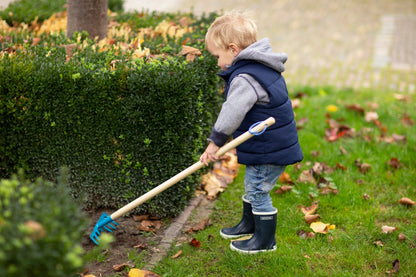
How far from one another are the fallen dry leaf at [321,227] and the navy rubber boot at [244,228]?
0.47m

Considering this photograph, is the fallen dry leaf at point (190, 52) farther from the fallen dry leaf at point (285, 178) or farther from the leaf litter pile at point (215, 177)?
the fallen dry leaf at point (285, 178)

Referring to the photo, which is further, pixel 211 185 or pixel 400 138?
pixel 400 138

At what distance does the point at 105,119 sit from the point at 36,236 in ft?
5.75

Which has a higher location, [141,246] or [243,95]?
[243,95]

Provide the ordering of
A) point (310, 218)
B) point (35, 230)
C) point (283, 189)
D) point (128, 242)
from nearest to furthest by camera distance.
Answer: point (35, 230), point (128, 242), point (310, 218), point (283, 189)

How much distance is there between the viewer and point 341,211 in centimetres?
357

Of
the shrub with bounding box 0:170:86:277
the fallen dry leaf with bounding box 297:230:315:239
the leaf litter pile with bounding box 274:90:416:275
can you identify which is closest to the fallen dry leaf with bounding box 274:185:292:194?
the leaf litter pile with bounding box 274:90:416:275

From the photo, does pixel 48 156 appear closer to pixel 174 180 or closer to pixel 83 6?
pixel 174 180

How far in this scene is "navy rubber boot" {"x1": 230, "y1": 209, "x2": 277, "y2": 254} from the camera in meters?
2.98

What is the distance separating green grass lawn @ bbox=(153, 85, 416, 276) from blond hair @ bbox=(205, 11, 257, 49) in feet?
4.74

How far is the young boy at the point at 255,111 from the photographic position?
268 cm

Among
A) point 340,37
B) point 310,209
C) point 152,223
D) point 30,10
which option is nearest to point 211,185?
Answer: point 152,223

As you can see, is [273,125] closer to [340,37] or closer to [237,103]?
[237,103]

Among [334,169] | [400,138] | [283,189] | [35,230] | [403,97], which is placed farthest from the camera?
[403,97]
